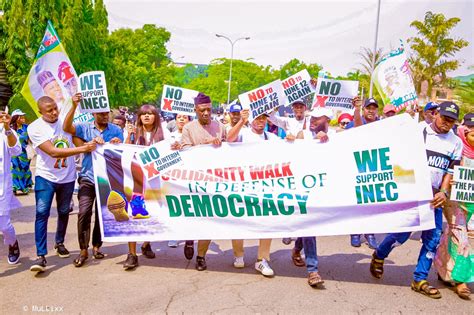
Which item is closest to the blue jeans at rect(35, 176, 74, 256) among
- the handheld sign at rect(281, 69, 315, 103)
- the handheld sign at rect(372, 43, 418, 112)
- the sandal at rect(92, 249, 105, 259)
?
the sandal at rect(92, 249, 105, 259)

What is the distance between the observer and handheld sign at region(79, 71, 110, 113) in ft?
16.9

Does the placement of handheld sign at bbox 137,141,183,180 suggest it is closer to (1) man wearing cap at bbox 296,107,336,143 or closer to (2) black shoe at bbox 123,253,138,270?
(2) black shoe at bbox 123,253,138,270

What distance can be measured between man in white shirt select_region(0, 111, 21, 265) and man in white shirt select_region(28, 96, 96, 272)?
0.29m

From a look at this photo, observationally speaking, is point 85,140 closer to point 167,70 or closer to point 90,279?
point 90,279

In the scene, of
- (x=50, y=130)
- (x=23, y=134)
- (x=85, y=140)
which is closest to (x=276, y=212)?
(x=85, y=140)

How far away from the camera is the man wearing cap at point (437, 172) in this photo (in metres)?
4.46

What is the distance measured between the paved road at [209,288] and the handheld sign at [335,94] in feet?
8.16

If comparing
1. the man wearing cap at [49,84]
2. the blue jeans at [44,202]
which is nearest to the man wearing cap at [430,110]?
the blue jeans at [44,202]

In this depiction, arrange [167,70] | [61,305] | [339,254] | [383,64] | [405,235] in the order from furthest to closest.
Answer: [167,70], [383,64], [339,254], [405,235], [61,305]

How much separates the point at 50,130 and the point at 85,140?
0.41 meters

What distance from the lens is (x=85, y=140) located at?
5.20 meters

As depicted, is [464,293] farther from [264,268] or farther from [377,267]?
[264,268]

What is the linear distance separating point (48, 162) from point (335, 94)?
4479 millimetres

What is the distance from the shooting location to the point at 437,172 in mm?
4582
